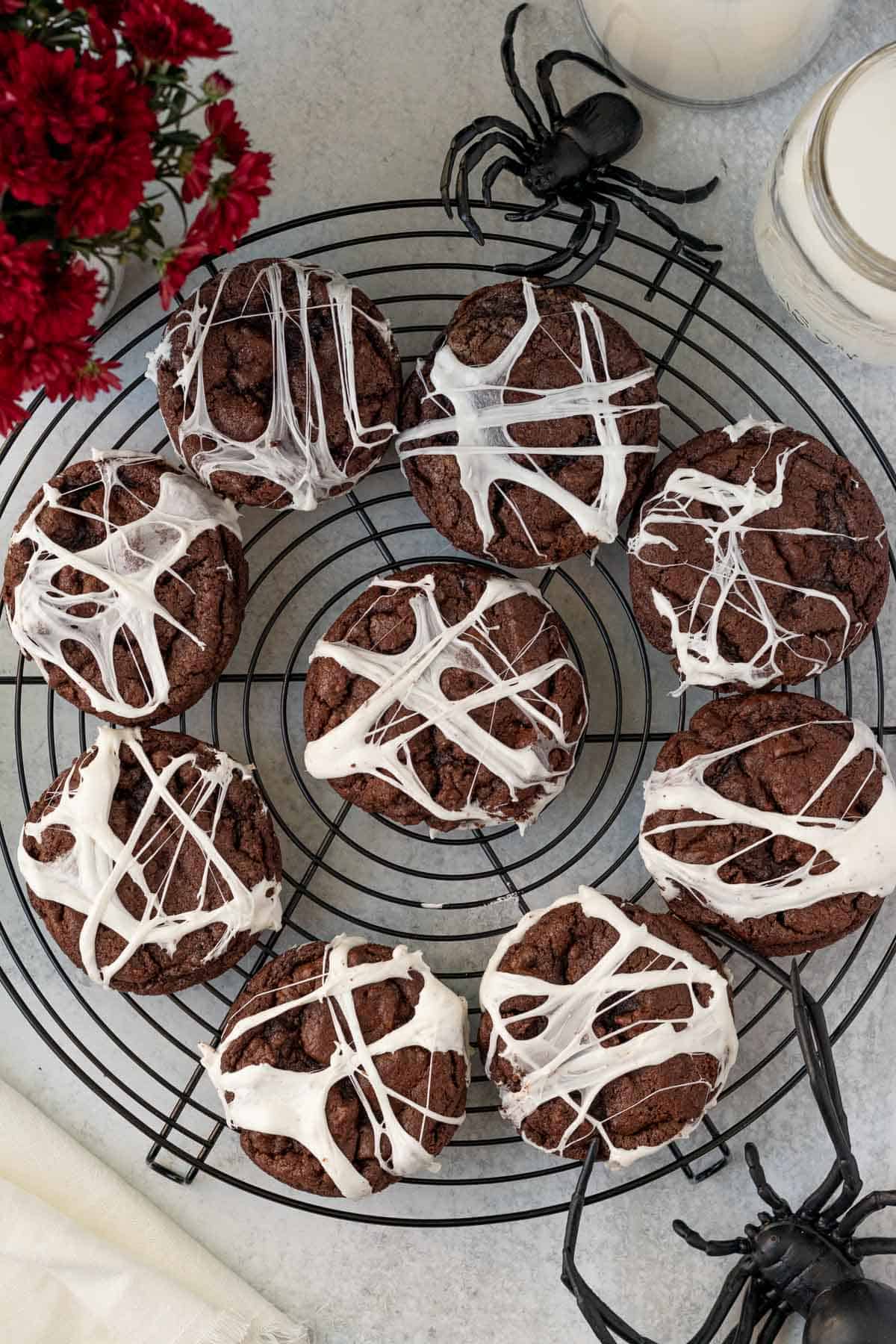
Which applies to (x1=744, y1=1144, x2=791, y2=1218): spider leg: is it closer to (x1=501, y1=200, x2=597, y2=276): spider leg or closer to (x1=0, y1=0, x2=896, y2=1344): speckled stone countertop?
(x1=0, y1=0, x2=896, y2=1344): speckled stone countertop

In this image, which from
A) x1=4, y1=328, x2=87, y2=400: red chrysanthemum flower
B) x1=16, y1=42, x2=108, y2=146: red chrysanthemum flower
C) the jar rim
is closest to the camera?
x1=16, y1=42, x2=108, y2=146: red chrysanthemum flower

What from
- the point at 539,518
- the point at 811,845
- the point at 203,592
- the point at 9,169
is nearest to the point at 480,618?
the point at 539,518

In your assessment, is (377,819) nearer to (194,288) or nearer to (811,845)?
(811,845)

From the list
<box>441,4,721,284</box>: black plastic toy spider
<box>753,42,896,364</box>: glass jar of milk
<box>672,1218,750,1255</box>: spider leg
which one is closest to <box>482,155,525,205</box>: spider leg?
<box>441,4,721,284</box>: black plastic toy spider

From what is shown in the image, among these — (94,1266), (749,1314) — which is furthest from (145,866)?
(749,1314)

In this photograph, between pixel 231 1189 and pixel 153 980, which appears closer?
pixel 153 980

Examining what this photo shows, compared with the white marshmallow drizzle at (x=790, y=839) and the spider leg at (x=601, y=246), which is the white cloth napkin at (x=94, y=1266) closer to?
the white marshmallow drizzle at (x=790, y=839)

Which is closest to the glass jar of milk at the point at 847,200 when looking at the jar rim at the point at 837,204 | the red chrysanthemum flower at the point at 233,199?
the jar rim at the point at 837,204
